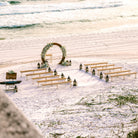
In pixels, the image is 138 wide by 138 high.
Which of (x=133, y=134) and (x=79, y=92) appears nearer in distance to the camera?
(x=133, y=134)

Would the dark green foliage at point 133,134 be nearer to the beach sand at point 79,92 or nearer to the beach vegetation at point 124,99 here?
the beach sand at point 79,92

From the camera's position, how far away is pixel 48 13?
144 feet

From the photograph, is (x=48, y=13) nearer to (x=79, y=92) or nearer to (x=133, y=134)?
(x=79, y=92)

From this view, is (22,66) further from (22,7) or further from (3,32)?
(22,7)

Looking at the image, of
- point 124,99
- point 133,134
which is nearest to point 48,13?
point 124,99

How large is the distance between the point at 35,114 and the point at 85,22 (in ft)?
89.6

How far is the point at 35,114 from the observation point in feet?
36.6

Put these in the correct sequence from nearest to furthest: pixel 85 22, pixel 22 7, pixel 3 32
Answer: pixel 3 32
pixel 85 22
pixel 22 7

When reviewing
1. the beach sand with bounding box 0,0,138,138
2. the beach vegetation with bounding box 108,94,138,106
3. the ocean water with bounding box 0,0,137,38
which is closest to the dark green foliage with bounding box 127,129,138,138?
the beach sand with bounding box 0,0,138,138

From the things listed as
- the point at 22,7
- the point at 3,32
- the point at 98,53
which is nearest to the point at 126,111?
the point at 98,53

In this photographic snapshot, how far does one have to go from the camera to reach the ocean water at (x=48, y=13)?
118 ft

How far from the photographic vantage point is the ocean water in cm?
3609

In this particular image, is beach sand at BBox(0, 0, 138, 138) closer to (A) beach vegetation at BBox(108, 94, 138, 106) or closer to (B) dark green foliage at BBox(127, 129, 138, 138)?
A: (B) dark green foliage at BBox(127, 129, 138, 138)

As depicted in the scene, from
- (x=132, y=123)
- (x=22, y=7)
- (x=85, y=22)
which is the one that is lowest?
(x=132, y=123)
